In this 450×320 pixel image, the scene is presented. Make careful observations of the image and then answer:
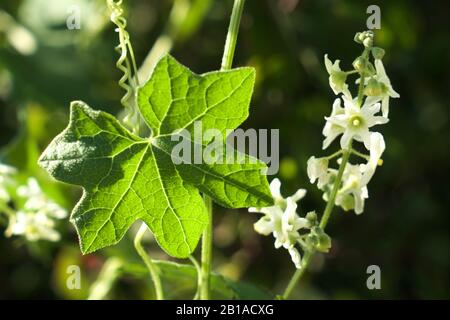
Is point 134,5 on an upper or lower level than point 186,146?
upper

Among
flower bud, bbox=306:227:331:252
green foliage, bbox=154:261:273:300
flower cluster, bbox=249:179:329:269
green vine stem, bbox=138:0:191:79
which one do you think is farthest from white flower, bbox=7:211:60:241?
green vine stem, bbox=138:0:191:79

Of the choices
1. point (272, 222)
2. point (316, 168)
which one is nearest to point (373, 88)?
point (316, 168)

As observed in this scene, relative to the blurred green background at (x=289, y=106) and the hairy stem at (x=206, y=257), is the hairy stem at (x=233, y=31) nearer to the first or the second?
the hairy stem at (x=206, y=257)

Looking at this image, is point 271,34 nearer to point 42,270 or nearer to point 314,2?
point 314,2

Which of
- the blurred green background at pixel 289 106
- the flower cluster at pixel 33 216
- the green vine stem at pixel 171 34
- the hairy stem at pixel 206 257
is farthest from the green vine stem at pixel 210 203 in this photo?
the green vine stem at pixel 171 34

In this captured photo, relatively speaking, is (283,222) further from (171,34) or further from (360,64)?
(171,34)
